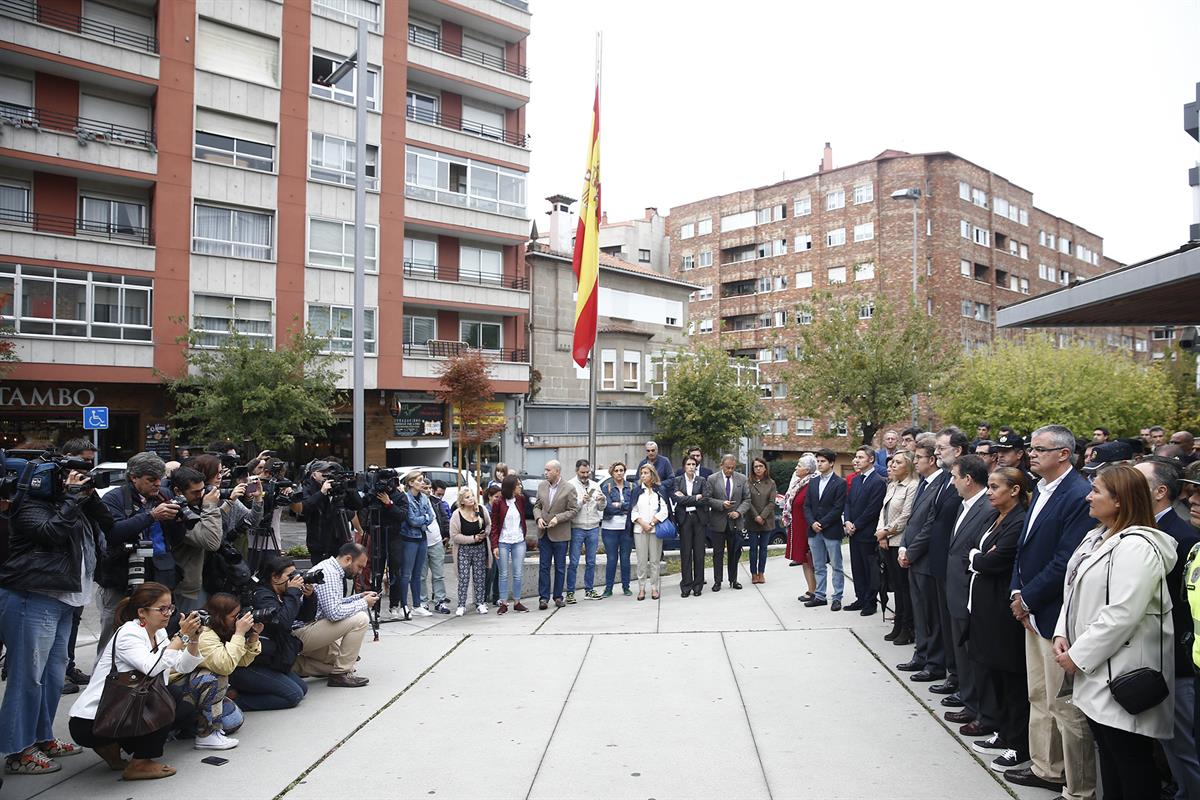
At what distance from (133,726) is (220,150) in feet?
77.5

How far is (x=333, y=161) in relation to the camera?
26.8 metres

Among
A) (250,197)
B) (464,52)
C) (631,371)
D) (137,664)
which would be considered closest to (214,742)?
(137,664)

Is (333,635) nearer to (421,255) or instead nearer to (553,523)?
(553,523)

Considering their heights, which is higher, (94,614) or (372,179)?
(372,179)

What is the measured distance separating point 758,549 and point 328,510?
638cm

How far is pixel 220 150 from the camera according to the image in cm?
2459

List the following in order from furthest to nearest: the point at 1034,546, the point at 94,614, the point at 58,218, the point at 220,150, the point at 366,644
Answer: the point at 220,150 < the point at 58,218 < the point at 94,614 < the point at 366,644 < the point at 1034,546

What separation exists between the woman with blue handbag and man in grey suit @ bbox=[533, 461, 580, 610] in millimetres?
922

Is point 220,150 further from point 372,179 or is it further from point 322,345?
point 322,345

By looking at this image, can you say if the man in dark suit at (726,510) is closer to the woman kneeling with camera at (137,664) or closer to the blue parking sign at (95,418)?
the woman kneeling with camera at (137,664)

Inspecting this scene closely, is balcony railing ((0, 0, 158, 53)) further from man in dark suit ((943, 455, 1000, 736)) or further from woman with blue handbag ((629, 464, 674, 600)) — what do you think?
man in dark suit ((943, 455, 1000, 736))

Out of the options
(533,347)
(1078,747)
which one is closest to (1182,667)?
(1078,747)

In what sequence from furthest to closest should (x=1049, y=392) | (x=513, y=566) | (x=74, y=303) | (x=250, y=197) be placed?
(x=1049, y=392) → (x=250, y=197) → (x=74, y=303) → (x=513, y=566)

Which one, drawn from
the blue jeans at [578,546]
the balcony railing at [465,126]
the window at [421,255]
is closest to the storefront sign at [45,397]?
the window at [421,255]
